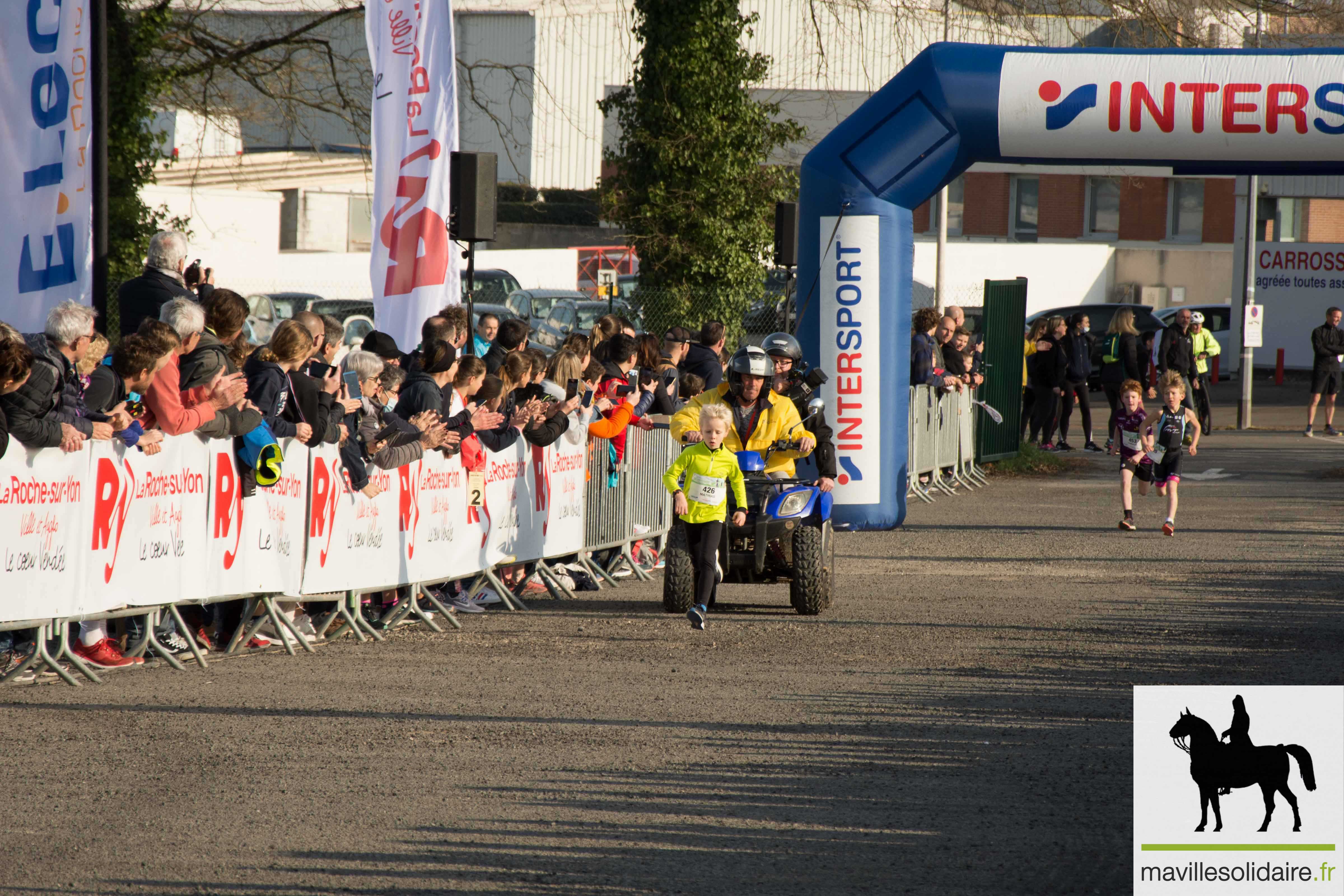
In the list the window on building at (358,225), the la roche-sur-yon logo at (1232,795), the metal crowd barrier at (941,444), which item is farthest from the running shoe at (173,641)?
the window on building at (358,225)

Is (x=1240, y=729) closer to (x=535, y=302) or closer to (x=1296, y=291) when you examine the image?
(x=535, y=302)

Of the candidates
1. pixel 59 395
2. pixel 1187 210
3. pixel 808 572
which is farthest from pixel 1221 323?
pixel 59 395

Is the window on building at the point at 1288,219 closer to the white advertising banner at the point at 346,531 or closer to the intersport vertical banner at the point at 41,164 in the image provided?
the white advertising banner at the point at 346,531

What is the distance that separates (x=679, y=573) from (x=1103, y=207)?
1779 inches

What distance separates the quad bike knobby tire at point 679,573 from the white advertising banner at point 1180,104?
Answer: 18.0 feet

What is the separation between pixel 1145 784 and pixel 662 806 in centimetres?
250

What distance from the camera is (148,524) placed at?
848cm

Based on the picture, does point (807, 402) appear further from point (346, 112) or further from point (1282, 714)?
point (346, 112)

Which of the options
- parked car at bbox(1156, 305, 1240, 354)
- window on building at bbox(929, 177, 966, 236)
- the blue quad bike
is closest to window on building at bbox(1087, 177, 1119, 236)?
window on building at bbox(929, 177, 966, 236)

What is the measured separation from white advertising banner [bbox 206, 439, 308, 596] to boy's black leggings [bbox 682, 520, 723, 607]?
2.54 metres

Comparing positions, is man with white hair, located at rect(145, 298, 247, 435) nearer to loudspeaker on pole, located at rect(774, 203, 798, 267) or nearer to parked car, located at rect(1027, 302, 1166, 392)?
loudspeaker on pole, located at rect(774, 203, 798, 267)

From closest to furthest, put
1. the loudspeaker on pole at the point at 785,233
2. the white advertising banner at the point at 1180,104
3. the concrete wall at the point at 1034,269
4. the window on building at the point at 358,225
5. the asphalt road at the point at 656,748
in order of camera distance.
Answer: the asphalt road at the point at 656,748, the white advertising banner at the point at 1180,104, the loudspeaker on pole at the point at 785,233, the concrete wall at the point at 1034,269, the window on building at the point at 358,225

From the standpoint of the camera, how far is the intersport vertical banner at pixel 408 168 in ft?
41.9

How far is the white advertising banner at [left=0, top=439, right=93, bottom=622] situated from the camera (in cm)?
776
